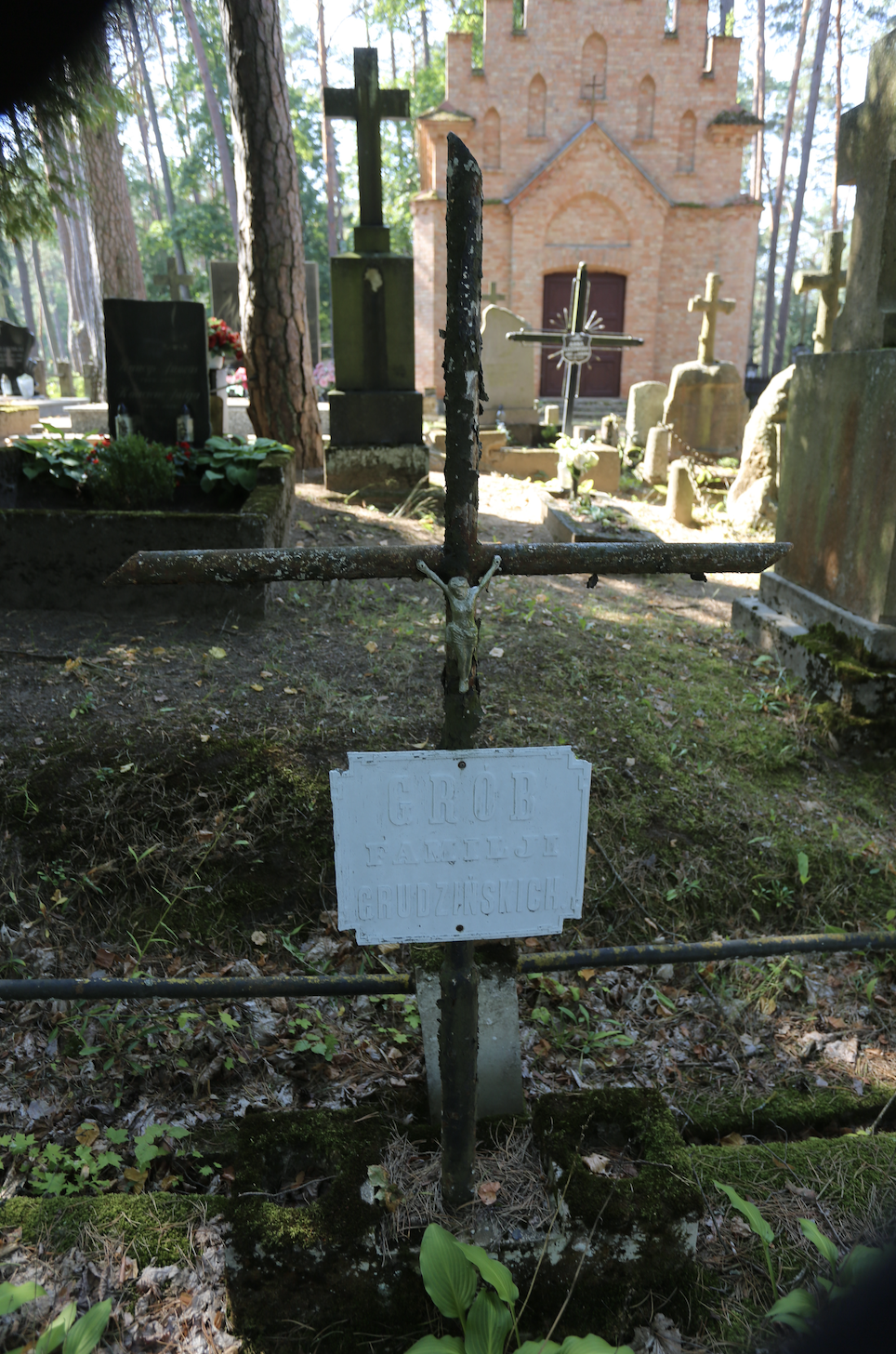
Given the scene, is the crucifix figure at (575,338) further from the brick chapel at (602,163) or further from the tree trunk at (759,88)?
the tree trunk at (759,88)

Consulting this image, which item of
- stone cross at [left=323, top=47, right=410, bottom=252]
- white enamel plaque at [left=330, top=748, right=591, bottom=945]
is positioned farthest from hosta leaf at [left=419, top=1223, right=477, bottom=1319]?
stone cross at [left=323, top=47, right=410, bottom=252]

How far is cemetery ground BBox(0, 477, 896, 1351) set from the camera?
166 cm

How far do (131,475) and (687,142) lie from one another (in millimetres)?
20103

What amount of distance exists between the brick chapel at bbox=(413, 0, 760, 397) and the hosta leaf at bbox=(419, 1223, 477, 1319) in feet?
62.9

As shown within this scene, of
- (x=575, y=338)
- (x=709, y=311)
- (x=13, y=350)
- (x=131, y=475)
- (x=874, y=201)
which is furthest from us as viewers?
(x=13, y=350)

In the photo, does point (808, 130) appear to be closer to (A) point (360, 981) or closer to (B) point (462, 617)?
(B) point (462, 617)

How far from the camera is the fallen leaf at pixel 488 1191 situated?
166cm

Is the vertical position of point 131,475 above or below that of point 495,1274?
above

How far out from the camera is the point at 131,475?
549 centimetres

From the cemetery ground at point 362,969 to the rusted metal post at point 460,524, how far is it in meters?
0.17

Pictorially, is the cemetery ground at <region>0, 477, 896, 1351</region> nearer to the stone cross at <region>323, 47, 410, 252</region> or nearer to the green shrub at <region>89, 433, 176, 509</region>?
the green shrub at <region>89, 433, 176, 509</region>

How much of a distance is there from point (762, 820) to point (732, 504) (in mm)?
6411

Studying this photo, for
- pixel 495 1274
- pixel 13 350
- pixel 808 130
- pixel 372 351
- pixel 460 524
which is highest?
pixel 808 130

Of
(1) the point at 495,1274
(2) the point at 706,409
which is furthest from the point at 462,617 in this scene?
(2) the point at 706,409
